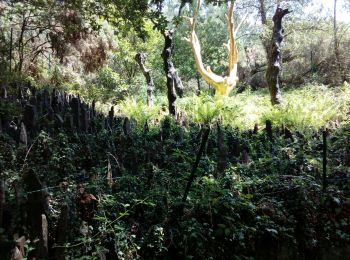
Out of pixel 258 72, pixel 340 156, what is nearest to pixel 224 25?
pixel 258 72

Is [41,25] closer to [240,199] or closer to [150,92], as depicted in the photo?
[150,92]

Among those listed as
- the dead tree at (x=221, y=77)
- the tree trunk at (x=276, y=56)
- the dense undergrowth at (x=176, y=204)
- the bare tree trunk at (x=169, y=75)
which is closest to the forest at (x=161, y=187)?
the dense undergrowth at (x=176, y=204)

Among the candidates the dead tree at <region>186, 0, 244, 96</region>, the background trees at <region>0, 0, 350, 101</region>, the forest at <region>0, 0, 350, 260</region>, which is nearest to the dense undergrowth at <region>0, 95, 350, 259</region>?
the forest at <region>0, 0, 350, 260</region>

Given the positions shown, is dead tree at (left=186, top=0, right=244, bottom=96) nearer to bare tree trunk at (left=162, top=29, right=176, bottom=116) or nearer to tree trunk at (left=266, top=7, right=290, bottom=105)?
tree trunk at (left=266, top=7, right=290, bottom=105)

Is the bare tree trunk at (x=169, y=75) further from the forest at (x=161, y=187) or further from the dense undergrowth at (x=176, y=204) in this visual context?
the dense undergrowth at (x=176, y=204)

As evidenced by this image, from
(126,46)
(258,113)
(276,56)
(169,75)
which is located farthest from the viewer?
(126,46)

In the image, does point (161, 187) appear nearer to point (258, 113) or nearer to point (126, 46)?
point (258, 113)

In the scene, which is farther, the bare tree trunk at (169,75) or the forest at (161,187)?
the bare tree trunk at (169,75)

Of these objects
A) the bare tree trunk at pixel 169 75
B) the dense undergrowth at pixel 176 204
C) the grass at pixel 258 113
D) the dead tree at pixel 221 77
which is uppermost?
the dead tree at pixel 221 77

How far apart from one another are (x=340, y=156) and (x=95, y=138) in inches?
132

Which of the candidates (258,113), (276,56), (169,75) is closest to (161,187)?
(169,75)

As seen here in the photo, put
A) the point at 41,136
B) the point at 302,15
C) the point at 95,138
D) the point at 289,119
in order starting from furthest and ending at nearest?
the point at 302,15
the point at 289,119
the point at 95,138
the point at 41,136

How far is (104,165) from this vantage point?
393 centimetres

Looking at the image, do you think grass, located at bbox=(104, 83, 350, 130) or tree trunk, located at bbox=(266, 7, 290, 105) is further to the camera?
tree trunk, located at bbox=(266, 7, 290, 105)
